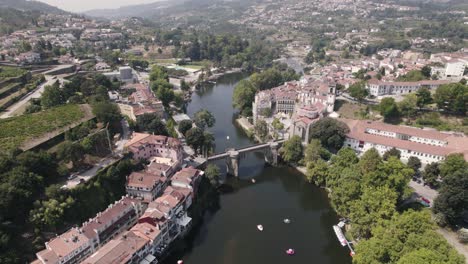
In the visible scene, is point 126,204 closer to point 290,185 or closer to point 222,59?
point 290,185

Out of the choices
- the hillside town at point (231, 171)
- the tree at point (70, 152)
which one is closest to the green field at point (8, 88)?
the hillside town at point (231, 171)

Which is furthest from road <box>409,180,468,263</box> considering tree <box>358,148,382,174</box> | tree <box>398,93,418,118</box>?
tree <box>398,93,418,118</box>

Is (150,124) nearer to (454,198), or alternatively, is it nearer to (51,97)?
(51,97)

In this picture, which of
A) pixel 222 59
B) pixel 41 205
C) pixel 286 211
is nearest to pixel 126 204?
pixel 41 205

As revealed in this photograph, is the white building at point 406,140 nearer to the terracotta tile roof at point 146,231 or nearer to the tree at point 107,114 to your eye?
the terracotta tile roof at point 146,231

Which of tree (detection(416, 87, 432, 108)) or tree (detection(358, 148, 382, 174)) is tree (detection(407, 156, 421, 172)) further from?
tree (detection(416, 87, 432, 108))

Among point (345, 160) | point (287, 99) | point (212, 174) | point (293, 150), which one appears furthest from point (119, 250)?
point (287, 99)
